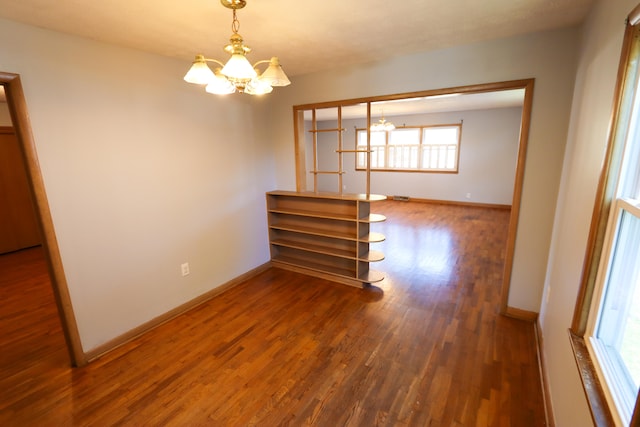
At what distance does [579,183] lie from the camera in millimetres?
1623

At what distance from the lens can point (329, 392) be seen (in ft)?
6.16

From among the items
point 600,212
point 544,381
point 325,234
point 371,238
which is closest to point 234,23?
point 600,212

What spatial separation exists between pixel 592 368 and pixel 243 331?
2.29m

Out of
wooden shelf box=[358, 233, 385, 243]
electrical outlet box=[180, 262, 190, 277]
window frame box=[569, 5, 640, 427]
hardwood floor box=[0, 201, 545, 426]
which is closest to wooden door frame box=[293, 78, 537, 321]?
hardwood floor box=[0, 201, 545, 426]

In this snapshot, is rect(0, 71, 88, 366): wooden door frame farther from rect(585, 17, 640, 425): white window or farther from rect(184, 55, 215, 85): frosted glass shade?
rect(585, 17, 640, 425): white window

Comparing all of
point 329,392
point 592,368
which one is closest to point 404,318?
point 329,392

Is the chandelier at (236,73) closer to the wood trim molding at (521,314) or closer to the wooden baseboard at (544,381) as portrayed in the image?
the wooden baseboard at (544,381)

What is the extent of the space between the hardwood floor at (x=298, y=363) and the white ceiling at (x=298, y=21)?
2387 millimetres

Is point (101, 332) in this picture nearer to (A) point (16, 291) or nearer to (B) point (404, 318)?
(A) point (16, 291)

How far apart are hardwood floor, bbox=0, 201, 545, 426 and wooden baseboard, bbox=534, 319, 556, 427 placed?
0.04 metres

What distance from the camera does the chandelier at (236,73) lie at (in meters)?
1.33

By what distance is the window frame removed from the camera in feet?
3.37

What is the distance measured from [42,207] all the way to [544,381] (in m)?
3.49

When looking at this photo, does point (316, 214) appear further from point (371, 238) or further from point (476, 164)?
point (476, 164)
